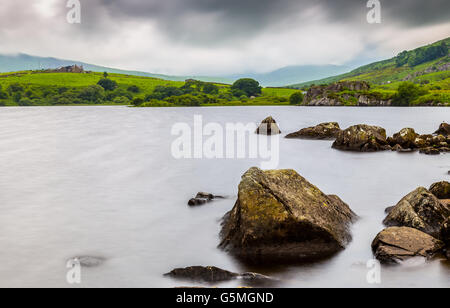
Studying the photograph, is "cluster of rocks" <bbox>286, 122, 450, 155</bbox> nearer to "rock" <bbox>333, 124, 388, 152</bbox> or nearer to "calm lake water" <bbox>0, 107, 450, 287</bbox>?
"rock" <bbox>333, 124, 388, 152</bbox>

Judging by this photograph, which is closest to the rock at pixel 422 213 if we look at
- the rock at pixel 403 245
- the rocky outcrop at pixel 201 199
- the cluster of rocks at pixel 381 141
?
the rock at pixel 403 245

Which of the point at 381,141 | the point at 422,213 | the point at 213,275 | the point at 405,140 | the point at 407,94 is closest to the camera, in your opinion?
the point at 213,275

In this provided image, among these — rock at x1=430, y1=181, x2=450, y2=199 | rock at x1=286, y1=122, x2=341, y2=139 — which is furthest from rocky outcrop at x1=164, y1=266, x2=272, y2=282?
rock at x1=286, y1=122, x2=341, y2=139

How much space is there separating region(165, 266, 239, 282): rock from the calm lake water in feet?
0.94

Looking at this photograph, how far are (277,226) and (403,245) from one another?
3.71m

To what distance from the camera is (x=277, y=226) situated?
38.2 feet

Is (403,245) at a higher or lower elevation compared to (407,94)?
lower

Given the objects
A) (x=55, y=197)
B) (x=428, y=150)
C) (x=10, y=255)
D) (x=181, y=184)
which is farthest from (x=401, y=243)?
(x=428, y=150)

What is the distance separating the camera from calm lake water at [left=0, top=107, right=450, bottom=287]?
10.5 m

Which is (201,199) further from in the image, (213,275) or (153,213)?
(213,275)

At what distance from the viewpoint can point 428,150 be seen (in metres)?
33.6

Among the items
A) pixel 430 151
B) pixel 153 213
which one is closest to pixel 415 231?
pixel 153 213

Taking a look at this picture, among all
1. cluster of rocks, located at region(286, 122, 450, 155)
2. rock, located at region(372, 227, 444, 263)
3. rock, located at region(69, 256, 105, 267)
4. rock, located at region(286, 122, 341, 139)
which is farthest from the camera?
rock, located at region(286, 122, 341, 139)
